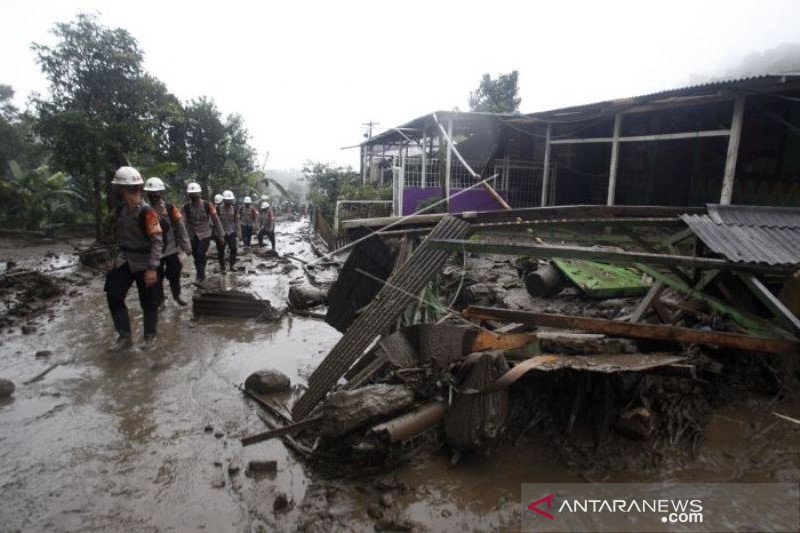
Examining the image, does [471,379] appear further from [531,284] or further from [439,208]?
[439,208]

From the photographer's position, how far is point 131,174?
4.81m

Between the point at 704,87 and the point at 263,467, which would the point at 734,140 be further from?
the point at 263,467

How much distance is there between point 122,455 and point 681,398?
3.92 m

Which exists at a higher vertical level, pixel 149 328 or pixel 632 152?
pixel 632 152

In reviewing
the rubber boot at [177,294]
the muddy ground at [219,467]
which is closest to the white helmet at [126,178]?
the muddy ground at [219,467]

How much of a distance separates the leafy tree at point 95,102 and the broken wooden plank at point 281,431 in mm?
11319

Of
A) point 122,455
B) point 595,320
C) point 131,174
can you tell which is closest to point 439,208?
point 131,174

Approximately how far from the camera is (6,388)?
402 centimetres

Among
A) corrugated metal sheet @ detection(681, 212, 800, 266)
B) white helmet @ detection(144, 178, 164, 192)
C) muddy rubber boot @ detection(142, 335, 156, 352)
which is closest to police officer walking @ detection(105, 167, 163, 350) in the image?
muddy rubber boot @ detection(142, 335, 156, 352)

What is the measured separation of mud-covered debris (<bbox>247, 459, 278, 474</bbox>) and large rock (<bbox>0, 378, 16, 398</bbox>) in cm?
267

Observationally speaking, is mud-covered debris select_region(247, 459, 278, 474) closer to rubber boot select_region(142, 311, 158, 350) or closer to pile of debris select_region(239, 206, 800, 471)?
pile of debris select_region(239, 206, 800, 471)

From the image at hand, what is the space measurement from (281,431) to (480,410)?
146 centimetres

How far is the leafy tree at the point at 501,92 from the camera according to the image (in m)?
24.7

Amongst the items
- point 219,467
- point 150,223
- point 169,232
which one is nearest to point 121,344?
point 150,223
